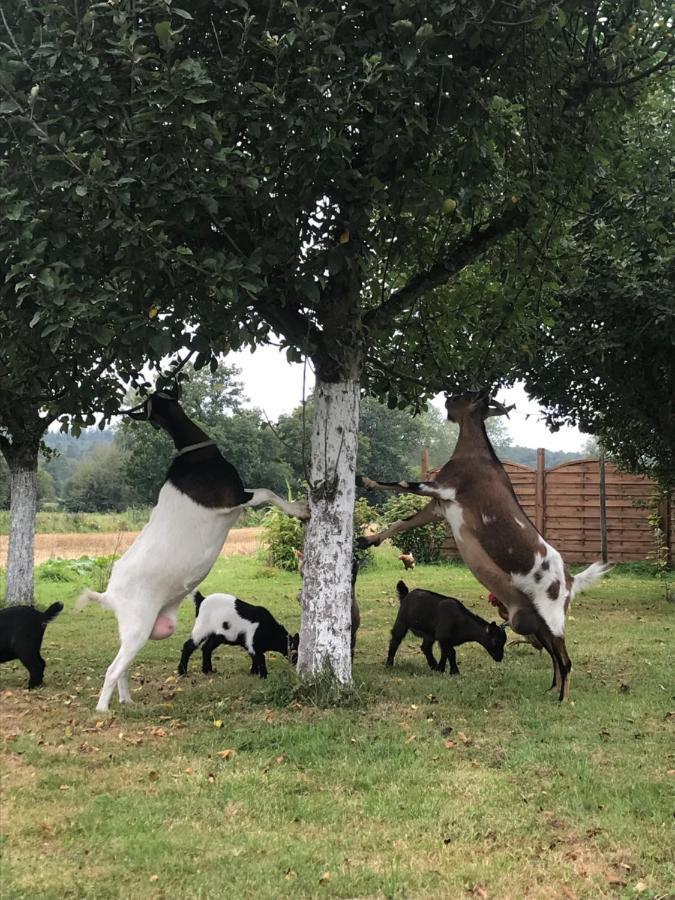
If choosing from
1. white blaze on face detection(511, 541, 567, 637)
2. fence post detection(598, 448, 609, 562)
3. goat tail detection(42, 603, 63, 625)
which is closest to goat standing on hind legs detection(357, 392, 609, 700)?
→ white blaze on face detection(511, 541, 567, 637)

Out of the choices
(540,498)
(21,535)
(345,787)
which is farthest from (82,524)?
(345,787)

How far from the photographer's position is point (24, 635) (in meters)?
7.56

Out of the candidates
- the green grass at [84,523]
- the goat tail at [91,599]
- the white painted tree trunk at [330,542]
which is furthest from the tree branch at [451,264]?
the green grass at [84,523]

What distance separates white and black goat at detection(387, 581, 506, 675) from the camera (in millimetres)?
8094

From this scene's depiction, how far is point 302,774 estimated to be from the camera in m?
5.03

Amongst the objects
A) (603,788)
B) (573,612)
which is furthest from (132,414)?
A: (573,612)

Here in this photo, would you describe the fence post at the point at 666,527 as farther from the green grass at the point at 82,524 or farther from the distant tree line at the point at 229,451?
the green grass at the point at 82,524

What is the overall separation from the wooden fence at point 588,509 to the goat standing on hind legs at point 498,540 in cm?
1400

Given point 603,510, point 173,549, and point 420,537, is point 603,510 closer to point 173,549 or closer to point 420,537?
point 420,537

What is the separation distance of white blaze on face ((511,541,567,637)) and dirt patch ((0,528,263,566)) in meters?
15.5

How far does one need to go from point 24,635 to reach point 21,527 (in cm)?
576

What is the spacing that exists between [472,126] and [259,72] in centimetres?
153

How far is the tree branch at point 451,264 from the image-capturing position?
7.07 m

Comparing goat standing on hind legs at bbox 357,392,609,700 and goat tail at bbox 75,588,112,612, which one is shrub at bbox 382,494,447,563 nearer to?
goat standing on hind legs at bbox 357,392,609,700
